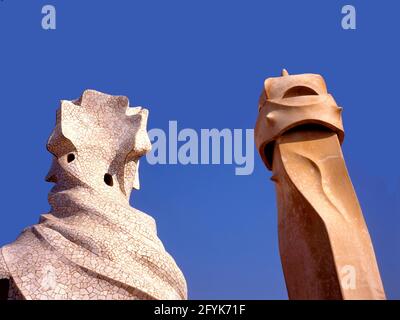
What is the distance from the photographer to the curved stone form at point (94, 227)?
25.3 ft

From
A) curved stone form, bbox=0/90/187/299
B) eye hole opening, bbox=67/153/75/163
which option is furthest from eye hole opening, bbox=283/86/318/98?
eye hole opening, bbox=67/153/75/163

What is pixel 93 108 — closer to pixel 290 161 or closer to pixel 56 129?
pixel 56 129

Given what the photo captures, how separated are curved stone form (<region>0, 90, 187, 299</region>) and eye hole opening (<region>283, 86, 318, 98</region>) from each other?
7.26 feet

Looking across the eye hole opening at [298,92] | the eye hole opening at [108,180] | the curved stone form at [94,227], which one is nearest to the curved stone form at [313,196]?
the eye hole opening at [298,92]

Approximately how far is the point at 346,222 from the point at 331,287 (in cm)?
59

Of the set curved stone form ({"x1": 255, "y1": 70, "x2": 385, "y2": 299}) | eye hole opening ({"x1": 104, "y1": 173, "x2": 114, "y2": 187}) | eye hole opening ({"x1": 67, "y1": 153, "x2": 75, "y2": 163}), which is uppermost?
eye hole opening ({"x1": 67, "y1": 153, "x2": 75, "y2": 163})

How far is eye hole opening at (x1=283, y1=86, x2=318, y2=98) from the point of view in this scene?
291 inches

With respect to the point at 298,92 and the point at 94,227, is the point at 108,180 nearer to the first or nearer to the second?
the point at 94,227

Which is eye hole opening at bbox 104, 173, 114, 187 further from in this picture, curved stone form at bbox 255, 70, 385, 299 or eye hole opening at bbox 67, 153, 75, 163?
curved stone form at bbox 255, 70, 385, 299

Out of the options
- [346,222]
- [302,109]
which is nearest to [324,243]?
[346,222]

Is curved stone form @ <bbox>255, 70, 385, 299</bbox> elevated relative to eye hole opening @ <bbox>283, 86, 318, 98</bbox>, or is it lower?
lower

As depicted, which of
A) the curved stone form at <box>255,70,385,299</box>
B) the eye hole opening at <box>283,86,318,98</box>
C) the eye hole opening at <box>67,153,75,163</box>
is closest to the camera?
the curved stone form at <box>255,70,385,299</box>

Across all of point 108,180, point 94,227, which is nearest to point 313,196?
point 94,227

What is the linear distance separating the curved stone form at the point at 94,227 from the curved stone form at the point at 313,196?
163 cm
